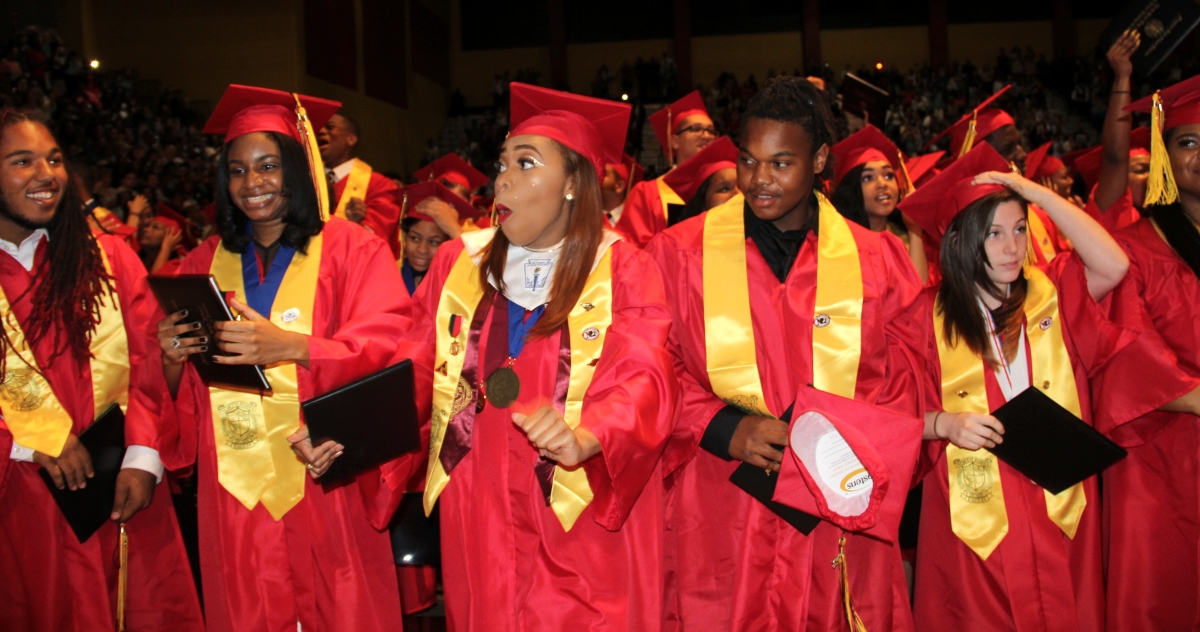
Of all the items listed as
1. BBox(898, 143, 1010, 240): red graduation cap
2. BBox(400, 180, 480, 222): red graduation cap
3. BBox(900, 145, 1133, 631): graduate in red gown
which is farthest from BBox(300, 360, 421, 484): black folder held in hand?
BBox(400, 180, 480, 222): red graduation cap

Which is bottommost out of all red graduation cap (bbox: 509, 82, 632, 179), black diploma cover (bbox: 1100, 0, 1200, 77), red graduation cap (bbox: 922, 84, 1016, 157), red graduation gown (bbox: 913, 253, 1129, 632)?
red graduation gown (bbox: 913, 253, 1129, 632)

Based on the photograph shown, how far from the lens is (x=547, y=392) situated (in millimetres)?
2443

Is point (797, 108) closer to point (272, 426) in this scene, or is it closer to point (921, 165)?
point (272, 426)

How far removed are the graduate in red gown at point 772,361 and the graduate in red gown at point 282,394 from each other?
0.91 meters

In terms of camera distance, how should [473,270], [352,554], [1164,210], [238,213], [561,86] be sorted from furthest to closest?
[561,86] < [1164,210] < [238,213] < [352,554] < [473,270]

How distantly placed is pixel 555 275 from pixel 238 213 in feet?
4.07

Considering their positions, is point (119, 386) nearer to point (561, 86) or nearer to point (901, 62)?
point (561, 86)

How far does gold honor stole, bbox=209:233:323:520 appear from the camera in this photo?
9.00 ft

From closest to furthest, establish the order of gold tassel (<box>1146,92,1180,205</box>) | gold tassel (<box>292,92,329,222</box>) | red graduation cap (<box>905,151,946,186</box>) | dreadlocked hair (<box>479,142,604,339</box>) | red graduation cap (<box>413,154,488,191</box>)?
dreadlocked hair (<box>479,142,604,339</box>) → gold tassel (<box>292,92,329,222</box>) → gold tassel (<box>1146,92,1180,205</box>) → red graduation cap (<box>905,151,946,186</box>) → red graduation cap (<box>413,154,488,191</box>)

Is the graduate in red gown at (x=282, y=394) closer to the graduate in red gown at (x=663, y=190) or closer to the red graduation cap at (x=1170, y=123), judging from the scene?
the graduate in red gown at (x=663, y=190)

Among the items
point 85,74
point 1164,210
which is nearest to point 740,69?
point 85,74

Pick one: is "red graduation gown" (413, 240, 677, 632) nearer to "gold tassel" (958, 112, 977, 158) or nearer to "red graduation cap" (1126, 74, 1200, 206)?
"red graduation cap" (1126, 74, 1200, 206)

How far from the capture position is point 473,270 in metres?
2.59

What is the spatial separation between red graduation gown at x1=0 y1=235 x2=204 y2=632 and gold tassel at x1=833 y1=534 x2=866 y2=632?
220 cm
